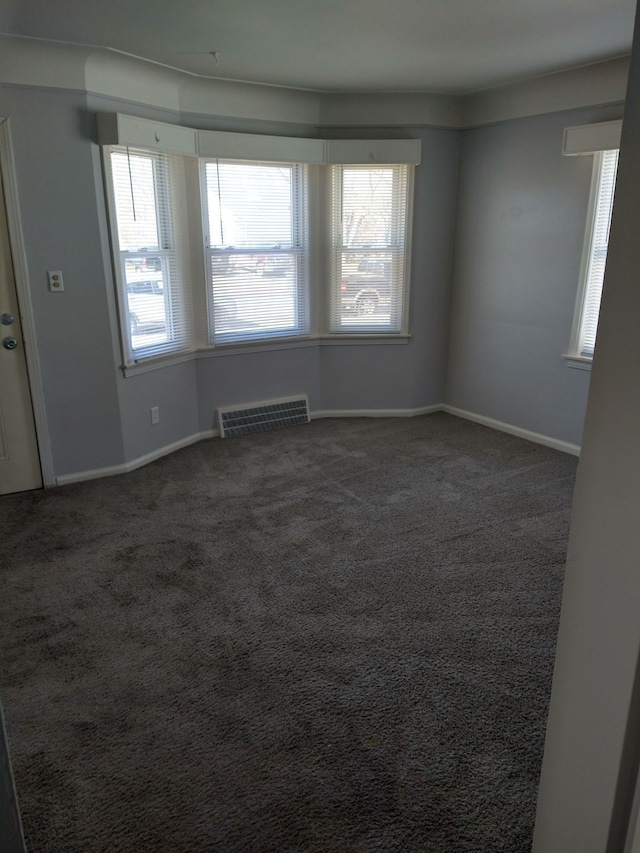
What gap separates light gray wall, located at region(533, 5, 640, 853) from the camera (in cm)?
76

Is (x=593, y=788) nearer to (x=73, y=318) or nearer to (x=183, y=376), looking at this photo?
(x=73, y=318)

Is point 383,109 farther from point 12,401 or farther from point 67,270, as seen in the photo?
point 12,401

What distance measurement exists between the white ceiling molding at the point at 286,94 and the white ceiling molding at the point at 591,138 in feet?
0.54

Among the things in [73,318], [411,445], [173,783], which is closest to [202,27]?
[73,318]

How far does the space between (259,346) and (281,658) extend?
3.08m

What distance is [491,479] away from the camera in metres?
4.13

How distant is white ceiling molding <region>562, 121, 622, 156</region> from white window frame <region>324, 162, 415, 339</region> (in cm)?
124

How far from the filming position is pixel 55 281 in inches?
147

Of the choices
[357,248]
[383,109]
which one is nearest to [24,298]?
[357,248]

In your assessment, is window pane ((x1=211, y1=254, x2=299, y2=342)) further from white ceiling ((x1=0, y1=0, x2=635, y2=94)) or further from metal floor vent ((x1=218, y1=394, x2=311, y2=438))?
white ceiling ((x1=0, y1=0, x2=635, y2=94))

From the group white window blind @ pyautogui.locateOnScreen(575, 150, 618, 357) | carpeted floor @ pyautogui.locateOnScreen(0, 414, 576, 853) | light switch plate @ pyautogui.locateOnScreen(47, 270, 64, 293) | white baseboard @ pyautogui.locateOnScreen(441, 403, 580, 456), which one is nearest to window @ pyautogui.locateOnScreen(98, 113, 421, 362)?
light switch plate @ pyautogui.locateOnScreen(47, 270, 64, 293)

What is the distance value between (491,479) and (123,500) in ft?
8.00

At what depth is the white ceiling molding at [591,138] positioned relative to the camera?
3.84 metres

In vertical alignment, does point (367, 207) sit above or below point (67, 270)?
above
